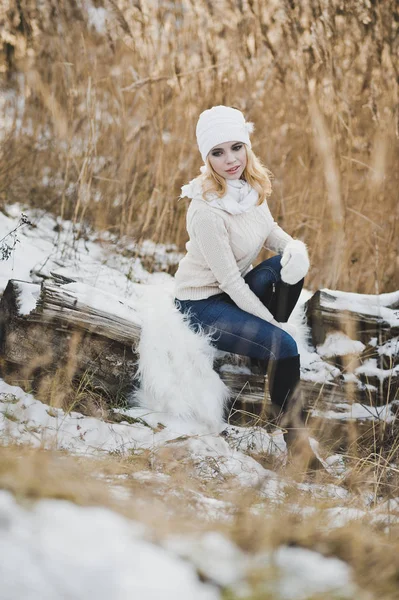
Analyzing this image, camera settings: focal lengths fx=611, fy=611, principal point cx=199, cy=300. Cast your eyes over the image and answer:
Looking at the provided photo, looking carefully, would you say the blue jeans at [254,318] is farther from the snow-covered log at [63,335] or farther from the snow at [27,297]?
the snow at [27,297]

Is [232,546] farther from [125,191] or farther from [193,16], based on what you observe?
[193,16]

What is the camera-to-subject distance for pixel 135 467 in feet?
4.45

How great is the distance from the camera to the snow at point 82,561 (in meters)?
0.78

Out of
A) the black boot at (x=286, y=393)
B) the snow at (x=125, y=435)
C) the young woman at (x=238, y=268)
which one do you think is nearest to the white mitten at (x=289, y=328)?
the young woman at (x=238, y=268)

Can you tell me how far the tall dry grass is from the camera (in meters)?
2.38

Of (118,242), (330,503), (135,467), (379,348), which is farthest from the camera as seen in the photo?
(118,242)

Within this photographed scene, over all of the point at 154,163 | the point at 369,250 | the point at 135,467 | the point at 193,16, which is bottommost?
the point at 135,467

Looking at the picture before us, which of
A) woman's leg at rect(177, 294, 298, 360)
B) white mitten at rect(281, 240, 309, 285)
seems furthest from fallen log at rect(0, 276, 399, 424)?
white mitten at rect(281, 240, 309, 285)

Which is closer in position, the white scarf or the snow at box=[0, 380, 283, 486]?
the snow at box=[0, 380, 283, 486]

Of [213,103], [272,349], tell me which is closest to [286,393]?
[272,349]

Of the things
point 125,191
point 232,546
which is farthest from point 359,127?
point 232,546

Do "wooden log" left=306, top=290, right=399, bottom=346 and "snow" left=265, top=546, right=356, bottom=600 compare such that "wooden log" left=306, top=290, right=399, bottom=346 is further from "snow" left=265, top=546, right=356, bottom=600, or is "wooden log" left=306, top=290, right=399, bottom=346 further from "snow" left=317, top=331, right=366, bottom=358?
"snow" left=265, top=546, right=356, bottom=600

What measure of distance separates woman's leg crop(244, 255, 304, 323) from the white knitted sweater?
0.22 feet

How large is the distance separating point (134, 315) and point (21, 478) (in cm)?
95
